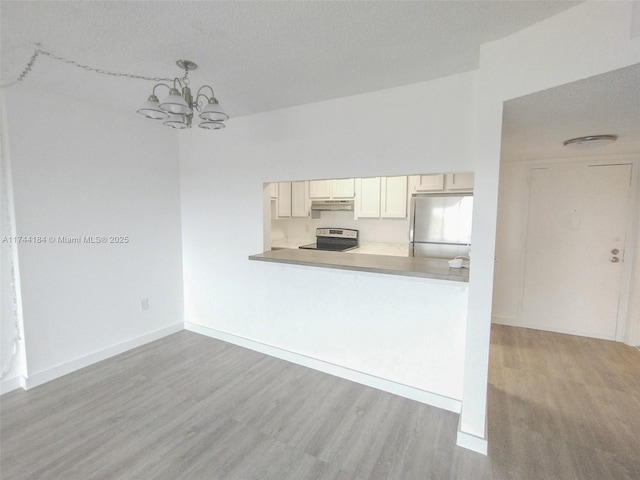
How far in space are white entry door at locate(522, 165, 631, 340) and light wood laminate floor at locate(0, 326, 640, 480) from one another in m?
0.73

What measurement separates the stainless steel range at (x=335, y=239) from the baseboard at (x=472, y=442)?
2.71 metres

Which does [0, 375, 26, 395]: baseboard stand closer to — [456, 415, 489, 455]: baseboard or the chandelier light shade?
the chandelier light shade

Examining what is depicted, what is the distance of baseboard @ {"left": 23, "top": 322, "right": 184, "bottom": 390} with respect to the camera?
2.39m

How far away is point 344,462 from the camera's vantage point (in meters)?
1.69

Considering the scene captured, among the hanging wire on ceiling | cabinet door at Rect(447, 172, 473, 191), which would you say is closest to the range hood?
cabinet door at Rect(447, 172, 473, 191)

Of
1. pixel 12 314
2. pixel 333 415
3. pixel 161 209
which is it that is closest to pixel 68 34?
pixel 161 209

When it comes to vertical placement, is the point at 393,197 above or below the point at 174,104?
Result: below

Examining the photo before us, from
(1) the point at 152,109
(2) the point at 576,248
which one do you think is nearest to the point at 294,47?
(1) the point at 152,109

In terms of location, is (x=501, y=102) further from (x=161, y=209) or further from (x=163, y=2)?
(x=161, y=209)

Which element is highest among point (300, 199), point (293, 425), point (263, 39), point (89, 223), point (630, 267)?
point (263, 39)

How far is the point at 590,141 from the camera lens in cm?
243

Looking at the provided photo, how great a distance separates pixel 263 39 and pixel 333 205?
8.94 ft

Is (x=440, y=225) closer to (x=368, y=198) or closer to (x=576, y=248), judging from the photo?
(x=368, y=198)

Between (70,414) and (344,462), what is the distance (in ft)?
6.35
